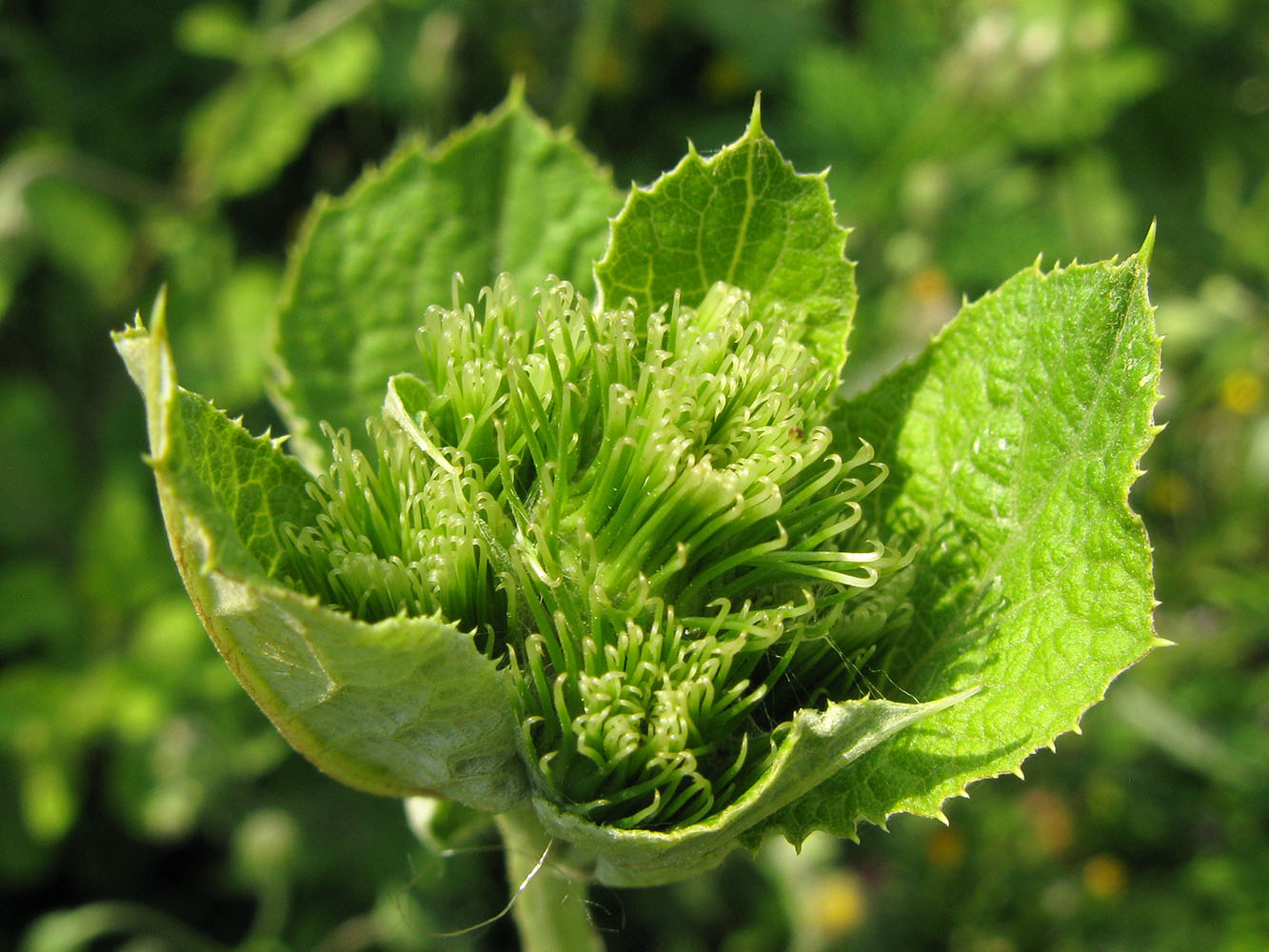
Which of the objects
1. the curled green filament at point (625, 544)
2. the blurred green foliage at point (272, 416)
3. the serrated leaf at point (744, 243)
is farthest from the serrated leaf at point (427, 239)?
the blurred green foliage at point (272, 416)

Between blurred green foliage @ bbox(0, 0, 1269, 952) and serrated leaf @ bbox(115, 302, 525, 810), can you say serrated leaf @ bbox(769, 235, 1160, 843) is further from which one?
blurred green foliage @ bbox(0, 0, 1269, 952)

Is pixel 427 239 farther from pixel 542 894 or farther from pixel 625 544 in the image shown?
pixel 542 894

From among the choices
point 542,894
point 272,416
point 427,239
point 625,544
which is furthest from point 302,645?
point 272,416

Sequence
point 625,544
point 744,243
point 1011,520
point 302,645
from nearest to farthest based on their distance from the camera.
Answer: point 302,645 < point 625,544 < point 1011,520 < point 744,243

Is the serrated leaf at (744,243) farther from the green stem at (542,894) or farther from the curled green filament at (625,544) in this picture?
the green stem at (542,894)

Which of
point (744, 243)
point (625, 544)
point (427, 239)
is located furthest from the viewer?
point (427, 239)

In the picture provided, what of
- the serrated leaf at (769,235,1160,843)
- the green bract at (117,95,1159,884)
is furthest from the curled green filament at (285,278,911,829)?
the serrated leaf at (769,235,1160,843)
